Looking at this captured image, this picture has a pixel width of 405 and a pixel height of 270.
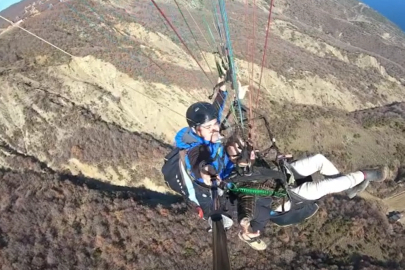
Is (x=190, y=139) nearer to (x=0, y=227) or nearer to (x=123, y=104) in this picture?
(x=0, y=227)

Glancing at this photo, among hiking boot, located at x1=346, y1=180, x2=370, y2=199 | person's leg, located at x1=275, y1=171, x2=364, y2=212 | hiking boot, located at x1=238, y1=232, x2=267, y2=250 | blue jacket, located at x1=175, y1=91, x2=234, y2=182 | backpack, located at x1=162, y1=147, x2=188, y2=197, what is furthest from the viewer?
hiking boot, located at x1=346, y1=180, x2=370, y2=199

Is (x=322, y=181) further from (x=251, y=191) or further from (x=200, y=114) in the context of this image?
(x=200, y=114)

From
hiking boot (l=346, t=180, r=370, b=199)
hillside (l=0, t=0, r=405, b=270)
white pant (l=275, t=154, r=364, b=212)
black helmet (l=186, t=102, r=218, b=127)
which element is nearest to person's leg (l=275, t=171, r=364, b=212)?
white pant (l=275, t=154, r=364, b=212)

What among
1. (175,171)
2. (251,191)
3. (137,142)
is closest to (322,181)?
(251,191)

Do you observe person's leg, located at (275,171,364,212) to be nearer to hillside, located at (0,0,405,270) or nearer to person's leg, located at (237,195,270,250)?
person's leg, located at (237,195,270,250)

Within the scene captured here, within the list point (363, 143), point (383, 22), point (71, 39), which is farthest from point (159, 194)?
point (383, 22)

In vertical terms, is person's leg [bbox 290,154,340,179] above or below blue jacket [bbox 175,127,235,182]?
below

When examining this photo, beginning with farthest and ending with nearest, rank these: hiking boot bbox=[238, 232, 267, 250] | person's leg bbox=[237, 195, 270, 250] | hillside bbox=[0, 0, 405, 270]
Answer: hillside bbox=[0, 0, 405, 270] → hiking boot bbox=[238, 232, 267, 250] → person's leg bbox=[237, 195, 270, 250]
